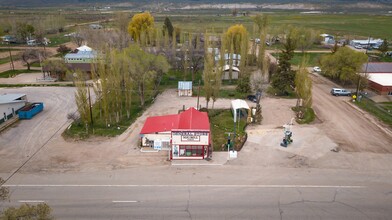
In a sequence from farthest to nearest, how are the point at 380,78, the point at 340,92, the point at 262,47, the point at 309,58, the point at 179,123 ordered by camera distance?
the point at 309,58 → the point at 262,47 → the point at 380,78 → the point at 340,92 → the point at 179,123

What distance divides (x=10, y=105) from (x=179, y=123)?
19923 millimetres

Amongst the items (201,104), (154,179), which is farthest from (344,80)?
(154,179)

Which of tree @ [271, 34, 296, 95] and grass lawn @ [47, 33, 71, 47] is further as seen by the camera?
grass lawn @ [47, 33, 71, 47]

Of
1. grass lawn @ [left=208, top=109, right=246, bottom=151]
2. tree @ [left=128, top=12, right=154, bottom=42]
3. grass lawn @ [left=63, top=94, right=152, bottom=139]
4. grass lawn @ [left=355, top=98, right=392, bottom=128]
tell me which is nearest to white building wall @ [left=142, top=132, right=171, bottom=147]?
grass lawn @ [left=63, top=94, right=152, bottom=139]

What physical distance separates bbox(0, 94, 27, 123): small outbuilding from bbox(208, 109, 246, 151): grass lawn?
2152 cm

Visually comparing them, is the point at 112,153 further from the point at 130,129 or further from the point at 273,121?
the point at 273,121

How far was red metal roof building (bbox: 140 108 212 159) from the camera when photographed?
25.0m

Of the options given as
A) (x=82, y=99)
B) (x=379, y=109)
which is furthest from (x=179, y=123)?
(x=379, y=109)

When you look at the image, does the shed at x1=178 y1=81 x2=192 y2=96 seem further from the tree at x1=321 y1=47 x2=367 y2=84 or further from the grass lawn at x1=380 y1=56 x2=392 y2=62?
the grass lawn at x1=380 y1=56 x2=392 y2=62

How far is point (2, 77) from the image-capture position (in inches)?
2031

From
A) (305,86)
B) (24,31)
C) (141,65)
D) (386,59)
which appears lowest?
(386,59)

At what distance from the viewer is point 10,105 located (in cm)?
3391

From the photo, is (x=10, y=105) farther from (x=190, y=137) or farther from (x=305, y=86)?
(x=305, y=86)

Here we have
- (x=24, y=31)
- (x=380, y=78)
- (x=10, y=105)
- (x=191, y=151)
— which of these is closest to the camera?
(x=191, y=151)
